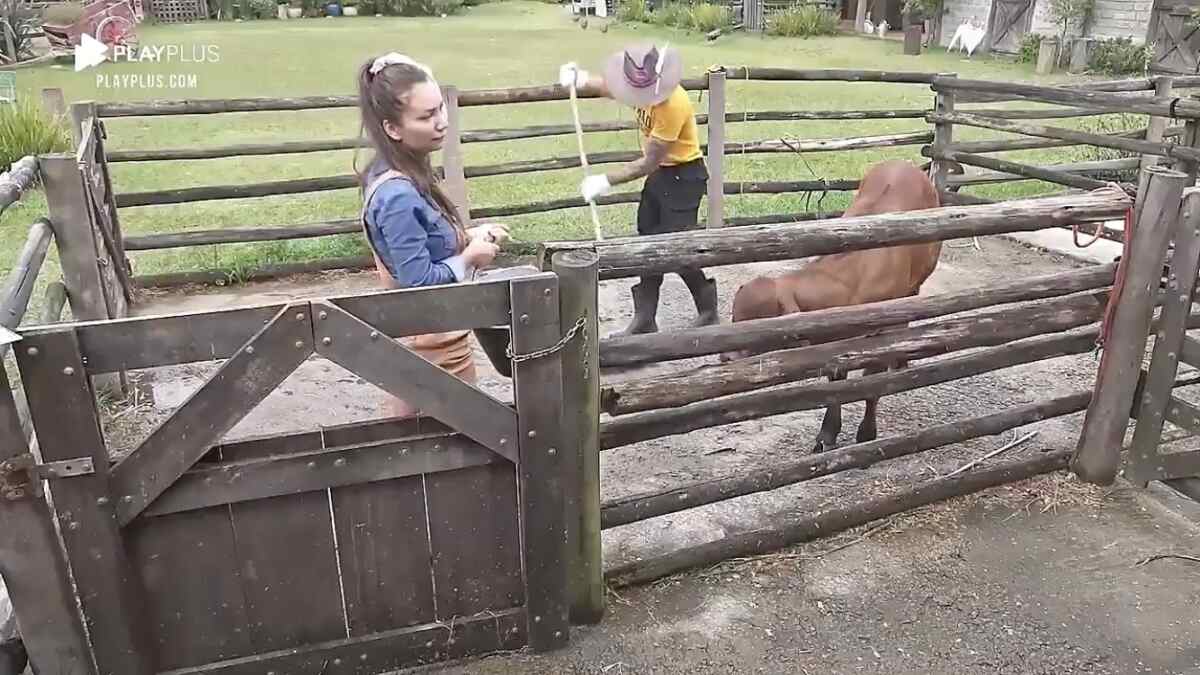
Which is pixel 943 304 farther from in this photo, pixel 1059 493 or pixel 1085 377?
pixel 1085 377

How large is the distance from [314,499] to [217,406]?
1.16 ft

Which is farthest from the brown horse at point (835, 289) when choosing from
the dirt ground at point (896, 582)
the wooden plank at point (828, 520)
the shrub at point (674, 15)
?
the shrub at point (674, 15)

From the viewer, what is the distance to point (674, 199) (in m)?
4.98

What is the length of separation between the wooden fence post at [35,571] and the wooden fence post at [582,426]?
121 cm

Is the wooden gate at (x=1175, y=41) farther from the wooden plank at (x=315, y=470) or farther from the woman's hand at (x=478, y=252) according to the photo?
the wooden plank at (x=315, y=470)

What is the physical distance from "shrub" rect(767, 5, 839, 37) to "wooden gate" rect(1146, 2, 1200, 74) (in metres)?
8.39

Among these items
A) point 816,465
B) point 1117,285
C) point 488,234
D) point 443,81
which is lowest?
point 816,465

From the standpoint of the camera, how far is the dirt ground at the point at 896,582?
8.79 ft

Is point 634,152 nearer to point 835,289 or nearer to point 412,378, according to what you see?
point 835,289

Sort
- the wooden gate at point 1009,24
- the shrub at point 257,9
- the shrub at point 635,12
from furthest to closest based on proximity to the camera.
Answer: the shrub at point 257,9 → the shrub at point 635,12 → the wooden gate at point 1009,24

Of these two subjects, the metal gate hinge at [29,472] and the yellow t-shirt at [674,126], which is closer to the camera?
the metal gate hinge at [29,472]

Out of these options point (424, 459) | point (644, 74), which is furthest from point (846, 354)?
point (644, 74)

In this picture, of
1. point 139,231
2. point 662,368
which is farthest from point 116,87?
point 662,368

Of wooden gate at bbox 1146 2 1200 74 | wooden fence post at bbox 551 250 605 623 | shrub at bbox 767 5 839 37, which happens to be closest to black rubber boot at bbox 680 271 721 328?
wooden fence post at bbox 551 250 605 623
